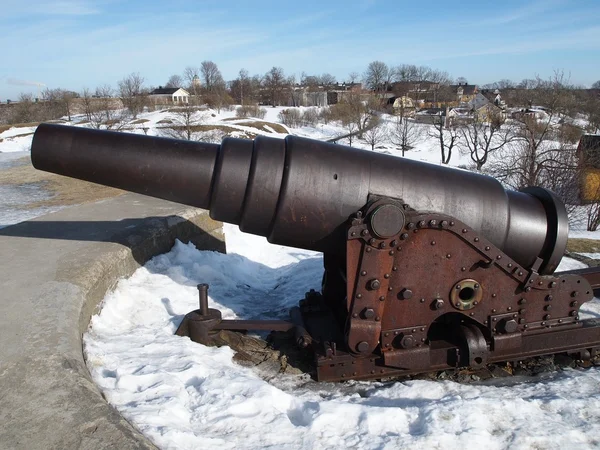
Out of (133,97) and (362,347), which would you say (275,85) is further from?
(362,347)

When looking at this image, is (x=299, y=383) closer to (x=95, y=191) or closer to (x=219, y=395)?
(x=219, y=395)

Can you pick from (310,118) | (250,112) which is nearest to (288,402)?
(250,112)

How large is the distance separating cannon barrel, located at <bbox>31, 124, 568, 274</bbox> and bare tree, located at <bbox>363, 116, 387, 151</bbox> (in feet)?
131

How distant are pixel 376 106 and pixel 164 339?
194 feet

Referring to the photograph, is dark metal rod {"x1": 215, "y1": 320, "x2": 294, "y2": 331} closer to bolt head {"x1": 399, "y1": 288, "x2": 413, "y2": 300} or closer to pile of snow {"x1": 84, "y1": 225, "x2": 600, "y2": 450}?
pile of snow {"x1": 84, "y1": 225, "x2": 600, "y2": 450}

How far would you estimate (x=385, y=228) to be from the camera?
2.83 metres

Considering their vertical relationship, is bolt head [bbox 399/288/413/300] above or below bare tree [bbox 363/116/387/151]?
above

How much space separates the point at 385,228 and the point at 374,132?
143 feet

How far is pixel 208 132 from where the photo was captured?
31656mm

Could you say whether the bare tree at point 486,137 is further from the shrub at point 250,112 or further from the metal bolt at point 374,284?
the metal bolt at point 374,284

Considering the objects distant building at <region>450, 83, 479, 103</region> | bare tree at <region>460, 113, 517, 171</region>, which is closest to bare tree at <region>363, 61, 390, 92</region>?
distant building at <region>450, 83, 479, 103</region>

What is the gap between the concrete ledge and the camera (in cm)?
199

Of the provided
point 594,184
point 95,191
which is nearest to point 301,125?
point 594,184

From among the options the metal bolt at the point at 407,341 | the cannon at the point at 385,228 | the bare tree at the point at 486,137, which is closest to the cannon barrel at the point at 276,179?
the cannon at the point at 385,228
